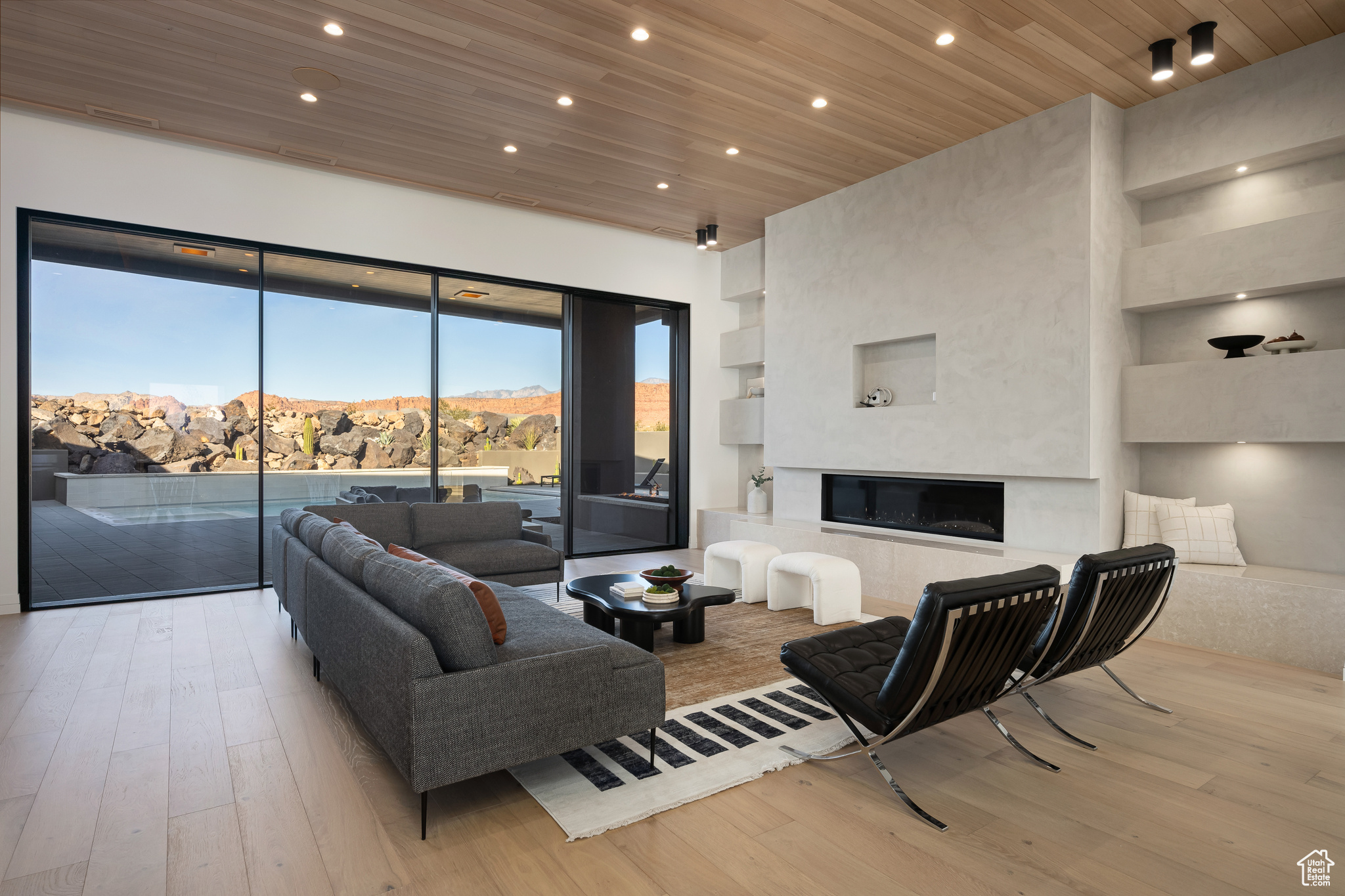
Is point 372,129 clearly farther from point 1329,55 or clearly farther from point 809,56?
point 1329,55

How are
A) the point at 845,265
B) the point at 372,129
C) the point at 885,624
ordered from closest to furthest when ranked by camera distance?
the point at 885,624
the point at 372,129
the point at 845,265

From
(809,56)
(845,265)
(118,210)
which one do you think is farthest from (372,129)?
A: (845,265)

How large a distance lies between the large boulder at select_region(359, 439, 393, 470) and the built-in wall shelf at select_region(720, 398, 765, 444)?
364 cm

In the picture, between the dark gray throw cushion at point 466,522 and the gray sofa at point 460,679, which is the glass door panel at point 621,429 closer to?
the dark gray throw cushion at point 466,522

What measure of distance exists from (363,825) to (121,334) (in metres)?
4.74

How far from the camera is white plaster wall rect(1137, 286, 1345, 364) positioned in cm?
431

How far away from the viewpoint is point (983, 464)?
527cm

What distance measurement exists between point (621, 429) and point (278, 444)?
10.5ft

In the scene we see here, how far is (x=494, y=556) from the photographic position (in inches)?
201

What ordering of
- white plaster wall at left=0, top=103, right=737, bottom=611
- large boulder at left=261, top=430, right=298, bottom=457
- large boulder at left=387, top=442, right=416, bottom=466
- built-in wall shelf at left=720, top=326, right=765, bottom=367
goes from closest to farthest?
1. white plaster wall at left=0, top=103, right=737, bottom=611
2. large boulder at left=261, top=430, right=298, bottom=457
3. large boulder at left=387, top=442, right=416, bottom=466
4. built-in wall shelf at left=720, top=326, right=765, bottom=367

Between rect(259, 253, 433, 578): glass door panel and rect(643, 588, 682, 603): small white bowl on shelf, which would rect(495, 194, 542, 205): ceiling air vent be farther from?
rect(643, 588, 682, 603): small white bowl on shelf

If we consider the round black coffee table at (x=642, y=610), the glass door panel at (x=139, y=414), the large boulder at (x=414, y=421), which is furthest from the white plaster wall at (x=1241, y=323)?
the glass door panel at (x=139, y=414)

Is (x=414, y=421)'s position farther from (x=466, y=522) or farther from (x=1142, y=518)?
(x=1142, y=518)

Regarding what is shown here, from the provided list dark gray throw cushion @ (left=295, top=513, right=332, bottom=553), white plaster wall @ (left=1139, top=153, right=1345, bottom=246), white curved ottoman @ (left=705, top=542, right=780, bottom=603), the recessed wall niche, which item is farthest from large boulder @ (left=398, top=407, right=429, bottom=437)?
white plaster wall @ (left=1139, top=153, right=1345, bottom=246)
